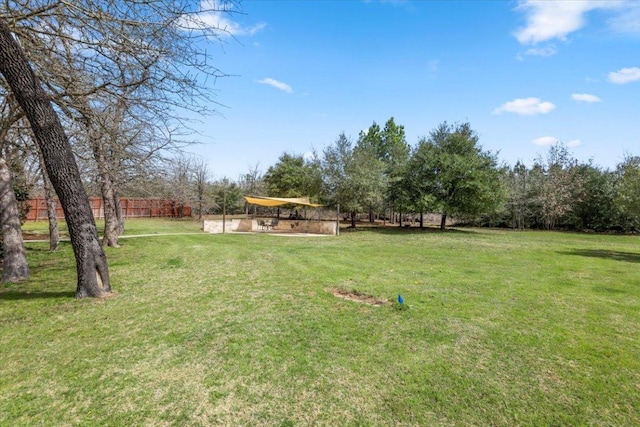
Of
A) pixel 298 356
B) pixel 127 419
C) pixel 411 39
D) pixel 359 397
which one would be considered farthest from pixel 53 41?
pixel 411 39

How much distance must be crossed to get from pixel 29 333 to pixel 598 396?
17.8 ft

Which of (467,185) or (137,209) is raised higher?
(467,185)

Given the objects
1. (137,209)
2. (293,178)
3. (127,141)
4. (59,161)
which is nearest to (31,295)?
(59,161)

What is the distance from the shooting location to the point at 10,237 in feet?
19.5

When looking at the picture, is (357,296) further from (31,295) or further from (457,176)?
(457,176)

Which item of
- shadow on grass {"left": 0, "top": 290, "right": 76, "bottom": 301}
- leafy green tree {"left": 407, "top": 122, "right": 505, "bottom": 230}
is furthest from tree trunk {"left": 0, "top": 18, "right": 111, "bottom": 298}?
leafy green tree {"left": 407, "top": 122, "right": 505, "bottom": 230}

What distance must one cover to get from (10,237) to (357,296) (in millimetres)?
6355

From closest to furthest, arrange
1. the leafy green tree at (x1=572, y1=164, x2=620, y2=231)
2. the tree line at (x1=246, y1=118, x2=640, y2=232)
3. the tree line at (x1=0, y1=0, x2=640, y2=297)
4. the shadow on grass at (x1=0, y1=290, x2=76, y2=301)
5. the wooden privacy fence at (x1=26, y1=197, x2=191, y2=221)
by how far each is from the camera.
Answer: the tree line at (x1=0, y1=0, x2=640, y2=297)
the shadow on grass at (x1=0, y1=290, x2=76, y2=301)
the tree line at (x1=246, y1=118, x2=640, y2=232)
the wooden privacy fence at (x1=26, y1=197, x2=191, y2=221)
the leafy green tree at (x1=572, y1=164, x2=620, y2=231)

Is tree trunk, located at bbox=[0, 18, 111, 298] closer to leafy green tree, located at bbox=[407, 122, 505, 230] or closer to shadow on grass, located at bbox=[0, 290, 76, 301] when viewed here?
shadow on grass, located at bbox=[0, 290, 76, 301]

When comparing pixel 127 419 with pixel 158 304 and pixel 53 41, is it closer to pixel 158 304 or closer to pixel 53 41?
pixel 158 304

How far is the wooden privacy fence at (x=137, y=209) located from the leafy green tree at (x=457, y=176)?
59.8 ft

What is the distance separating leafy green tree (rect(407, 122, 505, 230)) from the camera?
19.2 m

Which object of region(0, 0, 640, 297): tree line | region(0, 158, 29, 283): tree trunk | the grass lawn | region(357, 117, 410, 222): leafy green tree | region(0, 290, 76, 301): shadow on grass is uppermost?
region(357, 117, 410, 222): leafy green tree

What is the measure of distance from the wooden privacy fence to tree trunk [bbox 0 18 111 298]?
Result: 2030cm
